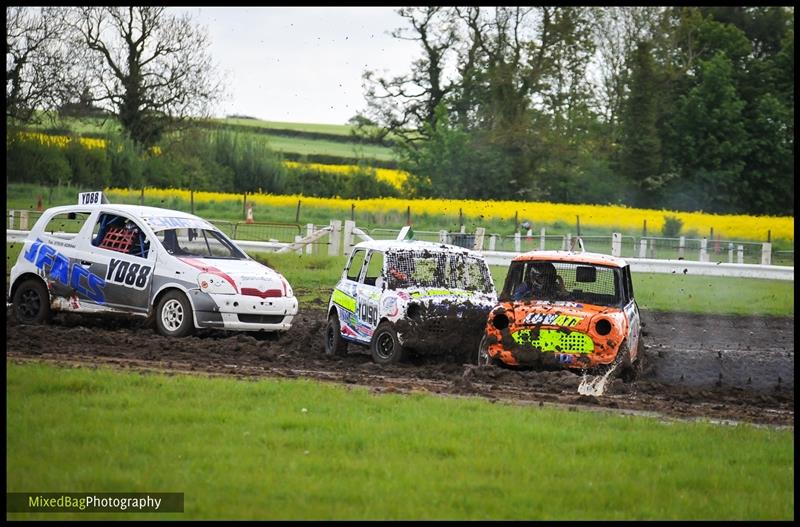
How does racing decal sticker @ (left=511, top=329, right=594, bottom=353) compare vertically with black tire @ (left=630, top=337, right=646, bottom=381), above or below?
above

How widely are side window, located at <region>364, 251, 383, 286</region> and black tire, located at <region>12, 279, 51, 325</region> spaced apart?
4.56 meters

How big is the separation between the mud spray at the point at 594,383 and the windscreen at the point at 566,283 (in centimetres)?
136

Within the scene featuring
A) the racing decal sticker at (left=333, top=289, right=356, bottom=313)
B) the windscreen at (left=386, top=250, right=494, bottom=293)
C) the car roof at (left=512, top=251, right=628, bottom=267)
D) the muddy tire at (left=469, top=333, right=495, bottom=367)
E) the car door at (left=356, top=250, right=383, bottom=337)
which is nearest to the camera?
the muddy tire at (left=469, top=333, right=495, bottom=367)

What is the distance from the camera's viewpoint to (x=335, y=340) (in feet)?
56.5

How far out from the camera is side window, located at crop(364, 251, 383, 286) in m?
17.2

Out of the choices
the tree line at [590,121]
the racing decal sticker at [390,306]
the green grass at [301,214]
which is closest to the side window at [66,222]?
the racing decal sticker at [390,306]

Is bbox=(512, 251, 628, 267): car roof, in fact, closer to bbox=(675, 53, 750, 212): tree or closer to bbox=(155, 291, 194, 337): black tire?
bbox=(155, 291, 194, 337): black tire

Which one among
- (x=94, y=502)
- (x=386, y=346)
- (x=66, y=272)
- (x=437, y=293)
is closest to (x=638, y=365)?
(x=437, y=293)

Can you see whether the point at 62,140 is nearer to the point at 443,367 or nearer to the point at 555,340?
the point at 443,367

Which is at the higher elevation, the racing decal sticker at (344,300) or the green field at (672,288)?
the racing decal sticker at (344,300)

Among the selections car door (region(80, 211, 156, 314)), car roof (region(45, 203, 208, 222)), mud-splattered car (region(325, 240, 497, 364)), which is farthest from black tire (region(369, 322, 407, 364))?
car roof (region(45, 203, 208, 222))

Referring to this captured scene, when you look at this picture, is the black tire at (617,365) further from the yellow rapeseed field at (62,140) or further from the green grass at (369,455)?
the yellow rapeseed field at (62,140)

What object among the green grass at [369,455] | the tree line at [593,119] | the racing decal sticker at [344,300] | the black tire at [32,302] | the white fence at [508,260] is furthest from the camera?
the tree line at [593,119]

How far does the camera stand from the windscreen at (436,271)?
55.6ft
